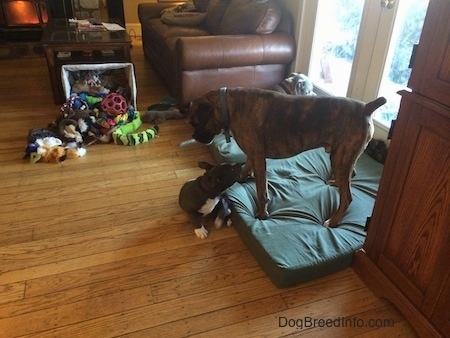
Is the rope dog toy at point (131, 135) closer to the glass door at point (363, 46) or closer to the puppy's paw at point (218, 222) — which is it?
the puppy's paw at point (218, 222)

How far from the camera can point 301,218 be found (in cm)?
193

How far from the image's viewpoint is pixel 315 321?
151 cm

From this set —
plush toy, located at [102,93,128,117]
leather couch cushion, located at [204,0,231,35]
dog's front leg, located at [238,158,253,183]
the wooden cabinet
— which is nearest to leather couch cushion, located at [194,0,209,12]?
leather couch cushion, located at [204,0,231,35]

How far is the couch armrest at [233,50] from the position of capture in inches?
115

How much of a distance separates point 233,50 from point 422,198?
208 cm

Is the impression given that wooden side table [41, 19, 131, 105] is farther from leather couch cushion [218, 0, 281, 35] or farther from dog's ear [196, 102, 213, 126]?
dog's ear [196, 102, 213, 126]

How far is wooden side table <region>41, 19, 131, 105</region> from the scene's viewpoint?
325cm

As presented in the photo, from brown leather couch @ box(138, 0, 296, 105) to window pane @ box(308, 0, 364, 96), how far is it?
244 millimetres

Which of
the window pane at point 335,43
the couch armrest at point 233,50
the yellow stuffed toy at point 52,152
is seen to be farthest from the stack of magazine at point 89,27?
the window pane at point 335,43

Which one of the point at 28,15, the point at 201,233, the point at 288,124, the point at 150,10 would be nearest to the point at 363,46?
the point at 288,124

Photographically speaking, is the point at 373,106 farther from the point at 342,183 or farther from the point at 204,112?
the point at 204,112

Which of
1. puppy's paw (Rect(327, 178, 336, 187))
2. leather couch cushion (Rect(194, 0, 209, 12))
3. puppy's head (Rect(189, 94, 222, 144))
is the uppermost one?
leather couch cushion (Rect(194, 0, 209, 12))

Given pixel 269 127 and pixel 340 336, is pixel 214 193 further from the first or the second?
pixel 340 336

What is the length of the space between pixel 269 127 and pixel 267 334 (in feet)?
3.11
